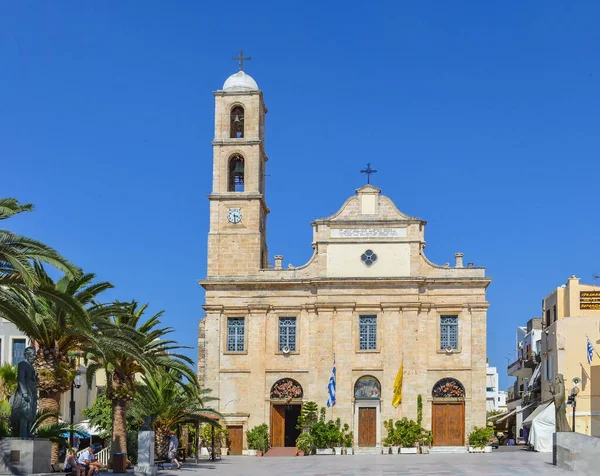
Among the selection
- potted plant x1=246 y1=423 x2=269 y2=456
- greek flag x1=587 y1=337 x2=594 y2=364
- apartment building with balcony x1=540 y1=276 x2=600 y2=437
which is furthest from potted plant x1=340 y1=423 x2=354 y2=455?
greek flag x1=587 y1=337 x2=594 y2=364

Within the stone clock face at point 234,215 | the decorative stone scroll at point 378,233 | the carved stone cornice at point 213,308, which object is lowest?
the carved stone cornice at point 213,308

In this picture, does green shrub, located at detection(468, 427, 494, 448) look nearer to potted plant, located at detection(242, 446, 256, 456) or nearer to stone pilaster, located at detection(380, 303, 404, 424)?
stone pilaster, located at detection(380, 303, 404, 424)

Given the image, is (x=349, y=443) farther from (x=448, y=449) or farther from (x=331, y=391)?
(x=448, y=449)

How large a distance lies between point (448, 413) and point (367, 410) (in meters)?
3.71

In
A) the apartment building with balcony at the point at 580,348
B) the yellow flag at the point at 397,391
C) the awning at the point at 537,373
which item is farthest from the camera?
the awning at the point at 537,373

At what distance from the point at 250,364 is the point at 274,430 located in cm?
324

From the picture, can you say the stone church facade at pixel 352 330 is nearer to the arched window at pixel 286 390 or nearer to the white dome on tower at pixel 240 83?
the arched window at pixel 286 390

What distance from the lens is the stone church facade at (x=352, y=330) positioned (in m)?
46.4

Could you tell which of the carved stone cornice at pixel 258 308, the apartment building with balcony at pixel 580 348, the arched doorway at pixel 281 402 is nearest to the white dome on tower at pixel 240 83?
the carved stone cornice at pixel 258 308

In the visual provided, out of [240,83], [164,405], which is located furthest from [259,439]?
[240,83]

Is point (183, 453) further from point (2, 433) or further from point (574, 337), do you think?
A: point (574, 337)

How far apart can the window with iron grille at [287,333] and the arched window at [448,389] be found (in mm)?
6824

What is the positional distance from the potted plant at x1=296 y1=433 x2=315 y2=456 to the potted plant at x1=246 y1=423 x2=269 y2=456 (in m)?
1.91

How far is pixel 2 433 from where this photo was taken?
2284cm
